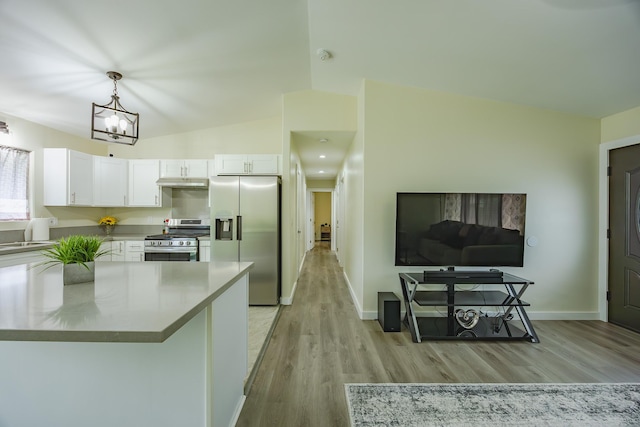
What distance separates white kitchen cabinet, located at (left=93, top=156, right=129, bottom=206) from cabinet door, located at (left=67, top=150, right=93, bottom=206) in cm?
7

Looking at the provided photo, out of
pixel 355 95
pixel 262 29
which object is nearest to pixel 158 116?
pixel 262 29

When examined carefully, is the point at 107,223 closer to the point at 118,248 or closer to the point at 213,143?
the point at 118,248

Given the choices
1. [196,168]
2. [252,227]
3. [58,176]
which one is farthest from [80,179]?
[252,227]

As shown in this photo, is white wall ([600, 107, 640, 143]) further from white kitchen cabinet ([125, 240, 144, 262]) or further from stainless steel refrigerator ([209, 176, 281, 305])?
white kitchen cabinet ([125, 240, 144, 262])

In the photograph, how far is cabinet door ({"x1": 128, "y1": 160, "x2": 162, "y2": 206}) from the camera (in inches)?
179

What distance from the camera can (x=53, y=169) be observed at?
379cm

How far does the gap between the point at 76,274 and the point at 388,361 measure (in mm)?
2307

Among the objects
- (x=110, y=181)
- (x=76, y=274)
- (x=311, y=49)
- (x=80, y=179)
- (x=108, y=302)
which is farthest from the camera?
(x=110, y=181)

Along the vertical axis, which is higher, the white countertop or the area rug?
the white countertop

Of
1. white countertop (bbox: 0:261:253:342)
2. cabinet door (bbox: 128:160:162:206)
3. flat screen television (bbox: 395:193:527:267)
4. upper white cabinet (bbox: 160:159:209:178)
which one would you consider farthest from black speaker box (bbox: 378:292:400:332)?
cabinet door (bbox: 128:160:162:206)

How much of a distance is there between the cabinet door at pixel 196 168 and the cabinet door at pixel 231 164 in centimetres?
39

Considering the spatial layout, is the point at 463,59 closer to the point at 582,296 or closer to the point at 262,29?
the point at 262,29

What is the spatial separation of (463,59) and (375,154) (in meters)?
1.25

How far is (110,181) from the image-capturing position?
438cm
